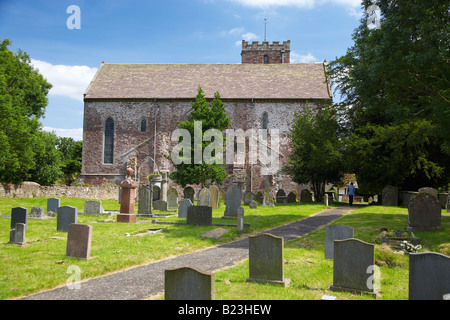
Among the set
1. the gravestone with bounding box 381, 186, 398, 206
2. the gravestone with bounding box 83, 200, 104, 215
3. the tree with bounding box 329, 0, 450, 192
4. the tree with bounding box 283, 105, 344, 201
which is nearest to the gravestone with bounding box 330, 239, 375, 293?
the tree with bounding box 329, 0, 450, 192

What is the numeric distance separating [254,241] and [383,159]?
18.1m

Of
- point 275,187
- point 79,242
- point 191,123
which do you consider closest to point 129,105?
point 191,123

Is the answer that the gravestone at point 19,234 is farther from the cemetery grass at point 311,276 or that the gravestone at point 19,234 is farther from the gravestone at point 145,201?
the gravestone at point 145,201

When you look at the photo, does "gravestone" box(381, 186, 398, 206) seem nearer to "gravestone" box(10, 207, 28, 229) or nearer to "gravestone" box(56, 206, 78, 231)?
"gravestone" box(56, 206, 78, 231)

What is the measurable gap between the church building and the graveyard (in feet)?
62.6

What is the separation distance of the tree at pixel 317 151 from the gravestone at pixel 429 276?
18.3 m

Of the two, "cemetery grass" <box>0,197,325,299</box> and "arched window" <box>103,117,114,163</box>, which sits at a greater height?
"arched window" <box>103,117,114,163</box>

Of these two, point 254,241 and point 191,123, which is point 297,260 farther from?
point 191,123

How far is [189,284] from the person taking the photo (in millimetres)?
4434

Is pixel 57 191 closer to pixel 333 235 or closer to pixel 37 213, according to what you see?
pixel 37 213

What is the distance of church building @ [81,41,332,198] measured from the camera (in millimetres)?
33062

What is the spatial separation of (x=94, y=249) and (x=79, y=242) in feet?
2.82

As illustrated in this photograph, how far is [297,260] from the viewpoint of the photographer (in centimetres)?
808

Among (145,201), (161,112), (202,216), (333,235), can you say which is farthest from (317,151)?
(161,112)
